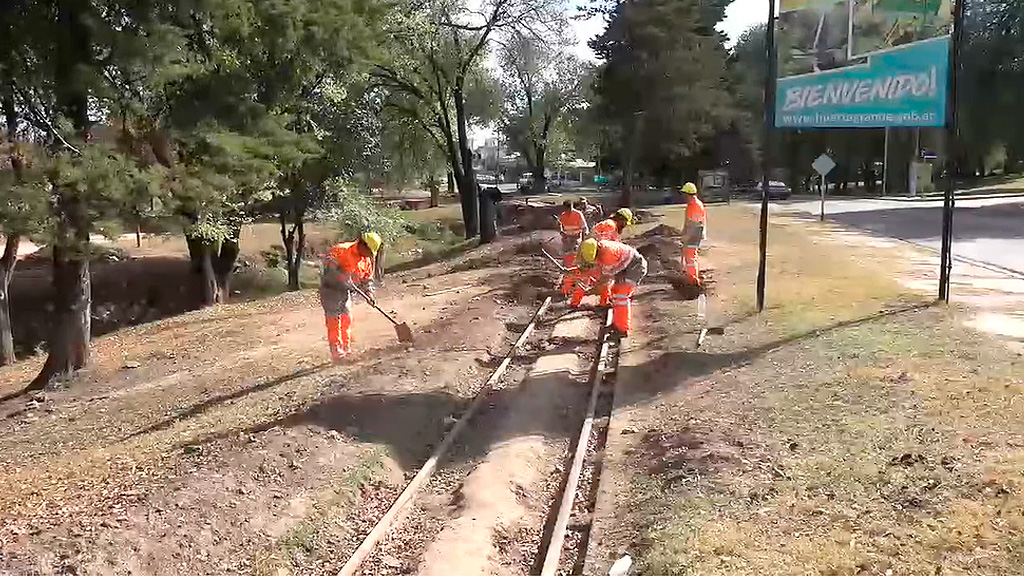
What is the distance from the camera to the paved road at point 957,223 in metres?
24.7

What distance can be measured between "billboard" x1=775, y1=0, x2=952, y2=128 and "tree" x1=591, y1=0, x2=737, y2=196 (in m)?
34.6

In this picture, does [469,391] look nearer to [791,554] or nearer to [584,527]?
[584,527]

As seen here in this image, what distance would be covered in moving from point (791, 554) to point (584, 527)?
1.90 meters

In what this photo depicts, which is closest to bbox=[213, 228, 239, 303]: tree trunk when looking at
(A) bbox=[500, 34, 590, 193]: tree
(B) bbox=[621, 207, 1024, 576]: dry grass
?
(B) bbox=[621, 207, 1024, 576]: dry grass

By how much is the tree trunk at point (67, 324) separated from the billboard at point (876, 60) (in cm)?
1197

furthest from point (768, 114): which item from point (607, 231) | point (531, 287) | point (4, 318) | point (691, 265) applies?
point (4, 318)

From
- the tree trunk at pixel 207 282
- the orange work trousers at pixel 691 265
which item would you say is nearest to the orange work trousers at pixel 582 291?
the orange work trousers at pixel 691 265

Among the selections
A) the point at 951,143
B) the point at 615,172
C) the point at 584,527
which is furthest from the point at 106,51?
the point at 615,172

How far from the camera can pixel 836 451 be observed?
26.8 feet

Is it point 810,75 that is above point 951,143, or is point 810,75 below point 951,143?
above

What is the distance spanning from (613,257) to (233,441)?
6.04 metres

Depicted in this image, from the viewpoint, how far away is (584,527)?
7652mm

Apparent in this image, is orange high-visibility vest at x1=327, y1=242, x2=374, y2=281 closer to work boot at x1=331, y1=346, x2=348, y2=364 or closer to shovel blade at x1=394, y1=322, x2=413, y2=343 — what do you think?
work boot at x1=331, y1=346, x2=348, y2=364

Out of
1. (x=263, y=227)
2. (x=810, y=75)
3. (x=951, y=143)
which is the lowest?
(x=263, y=227)
